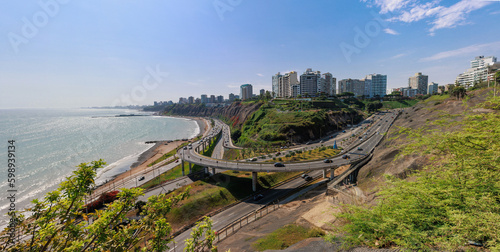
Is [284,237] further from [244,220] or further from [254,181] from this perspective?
[254,181]

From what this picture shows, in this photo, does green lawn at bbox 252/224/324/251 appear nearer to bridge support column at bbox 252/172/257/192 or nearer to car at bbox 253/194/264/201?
car at bbox 253/194/264/201

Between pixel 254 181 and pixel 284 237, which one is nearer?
pixel 284 237

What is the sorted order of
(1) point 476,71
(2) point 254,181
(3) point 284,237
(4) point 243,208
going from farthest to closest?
(1) point 476,71 < (2) point 254,181 < (4) point 243,208 < (3) point 284,237

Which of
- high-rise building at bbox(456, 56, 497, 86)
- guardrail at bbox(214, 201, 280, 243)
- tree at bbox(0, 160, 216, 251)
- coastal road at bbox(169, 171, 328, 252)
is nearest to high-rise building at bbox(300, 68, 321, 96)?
high-rise building at bbox(456, 56, 497, 86)

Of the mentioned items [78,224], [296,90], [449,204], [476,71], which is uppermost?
[476,71]

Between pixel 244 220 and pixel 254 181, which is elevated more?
pixel 254 181

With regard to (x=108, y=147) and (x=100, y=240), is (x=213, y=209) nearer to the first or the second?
(x=100, y=240)

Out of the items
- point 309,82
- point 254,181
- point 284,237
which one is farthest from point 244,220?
point 309,82

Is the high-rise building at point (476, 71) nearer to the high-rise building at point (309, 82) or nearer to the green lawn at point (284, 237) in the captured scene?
the high-rise building at point (309, 82)
